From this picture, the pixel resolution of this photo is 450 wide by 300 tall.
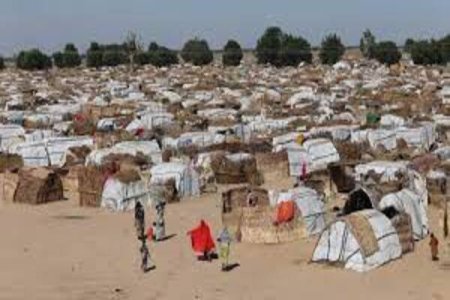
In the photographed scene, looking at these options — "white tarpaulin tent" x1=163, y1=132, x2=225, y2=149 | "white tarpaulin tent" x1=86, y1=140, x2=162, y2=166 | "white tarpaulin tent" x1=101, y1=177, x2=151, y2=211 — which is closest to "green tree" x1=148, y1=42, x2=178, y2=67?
"white tarpaulin tent" x1=163, y1=132, x2=225, y2=149

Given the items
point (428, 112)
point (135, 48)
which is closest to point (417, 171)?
point (428, 112)

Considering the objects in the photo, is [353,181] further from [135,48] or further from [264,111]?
[135,48]

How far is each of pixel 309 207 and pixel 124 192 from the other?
714 centimetres

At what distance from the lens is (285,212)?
23109 millimetres

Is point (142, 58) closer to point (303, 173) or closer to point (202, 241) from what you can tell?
point (303, 173)

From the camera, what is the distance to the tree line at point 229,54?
367 feet

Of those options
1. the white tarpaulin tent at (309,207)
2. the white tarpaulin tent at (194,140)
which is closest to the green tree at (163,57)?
the white tarpaulin tent at (194,140)

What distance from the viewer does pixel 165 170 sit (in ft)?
99.3

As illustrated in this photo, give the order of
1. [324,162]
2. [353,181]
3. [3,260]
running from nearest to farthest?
[3,260]
[353,181]
[324,162]

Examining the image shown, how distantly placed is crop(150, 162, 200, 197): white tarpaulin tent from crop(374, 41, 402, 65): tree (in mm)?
81020

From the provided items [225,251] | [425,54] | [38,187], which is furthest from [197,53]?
[225,251]

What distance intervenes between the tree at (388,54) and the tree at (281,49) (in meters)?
8.40

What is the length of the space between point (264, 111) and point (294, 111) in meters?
2.76

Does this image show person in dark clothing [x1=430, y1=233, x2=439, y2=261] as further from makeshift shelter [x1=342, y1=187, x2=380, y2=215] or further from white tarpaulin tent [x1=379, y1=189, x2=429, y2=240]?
makeshift shelter [x1=342, y1=187, x2=380, y2=215]
